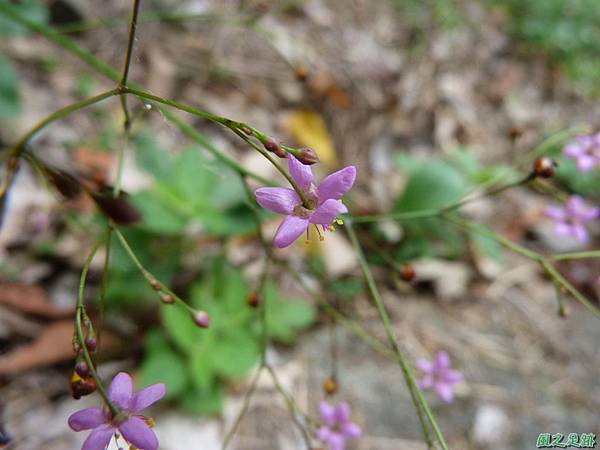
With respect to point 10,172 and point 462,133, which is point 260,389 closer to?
point 10,172

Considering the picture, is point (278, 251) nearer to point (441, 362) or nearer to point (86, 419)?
point (441, 362)

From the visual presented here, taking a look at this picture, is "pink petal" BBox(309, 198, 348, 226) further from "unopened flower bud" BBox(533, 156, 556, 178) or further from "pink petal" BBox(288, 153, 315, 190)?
"unopened flower bud" BBox(533, 156, 556, 178)

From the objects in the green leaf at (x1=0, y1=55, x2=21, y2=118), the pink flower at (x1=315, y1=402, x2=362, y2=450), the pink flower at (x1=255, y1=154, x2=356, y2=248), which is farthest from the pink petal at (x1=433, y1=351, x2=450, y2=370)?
the green leaf at (x1=0, y1=55, x2=21, y2=118)

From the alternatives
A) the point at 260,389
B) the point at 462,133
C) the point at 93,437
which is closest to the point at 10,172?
the point at 93,437

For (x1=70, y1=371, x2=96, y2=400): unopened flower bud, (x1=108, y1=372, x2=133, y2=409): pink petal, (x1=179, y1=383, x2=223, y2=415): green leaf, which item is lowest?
(x1=179, y1=383, x2=223, y2=415): green leaf

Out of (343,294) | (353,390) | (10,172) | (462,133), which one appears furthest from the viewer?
(462,133)

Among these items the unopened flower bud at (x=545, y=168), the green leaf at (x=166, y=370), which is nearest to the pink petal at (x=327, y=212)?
the unopened flower bud at (x=545, y=168)
